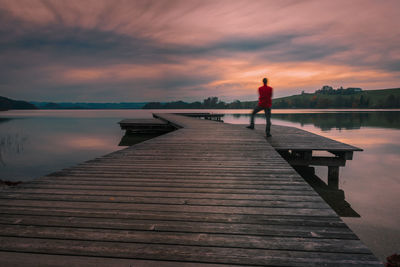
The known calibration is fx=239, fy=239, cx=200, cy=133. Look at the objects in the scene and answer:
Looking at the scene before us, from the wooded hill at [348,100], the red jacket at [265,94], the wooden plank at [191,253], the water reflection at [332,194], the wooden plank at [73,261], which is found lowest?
the water reflection at [332,194]

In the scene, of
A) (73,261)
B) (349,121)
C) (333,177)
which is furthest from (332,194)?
(349,121)

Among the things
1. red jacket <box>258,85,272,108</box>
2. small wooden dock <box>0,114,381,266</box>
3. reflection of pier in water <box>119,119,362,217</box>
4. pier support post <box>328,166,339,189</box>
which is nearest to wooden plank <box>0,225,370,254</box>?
small wooden dock <box>0,114,381,266</box>

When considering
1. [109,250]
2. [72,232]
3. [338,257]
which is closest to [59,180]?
[72,232]

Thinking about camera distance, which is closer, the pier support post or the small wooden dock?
the small wooden dock

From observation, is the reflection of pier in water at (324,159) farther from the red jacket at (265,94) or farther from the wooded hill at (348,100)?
the wooded hill at (348,100)

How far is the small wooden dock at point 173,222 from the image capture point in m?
1.84

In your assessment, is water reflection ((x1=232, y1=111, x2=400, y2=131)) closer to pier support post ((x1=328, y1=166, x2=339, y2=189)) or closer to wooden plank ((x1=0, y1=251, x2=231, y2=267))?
pier support post ((x1=328, y1=166, x2=339, y2=189))

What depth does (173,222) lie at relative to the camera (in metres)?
2.35

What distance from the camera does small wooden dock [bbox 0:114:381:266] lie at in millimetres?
1837

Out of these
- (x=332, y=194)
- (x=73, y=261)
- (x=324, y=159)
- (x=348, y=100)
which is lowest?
(x=332, y=194)

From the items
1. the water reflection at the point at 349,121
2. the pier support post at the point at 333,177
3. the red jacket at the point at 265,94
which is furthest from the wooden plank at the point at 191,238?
the water reflection at the point at 349,121

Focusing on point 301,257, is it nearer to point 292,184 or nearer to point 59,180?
point 292,184

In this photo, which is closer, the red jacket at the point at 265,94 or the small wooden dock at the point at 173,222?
the small wooden dock at the point at 173,222

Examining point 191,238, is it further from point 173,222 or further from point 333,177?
point 333,177
